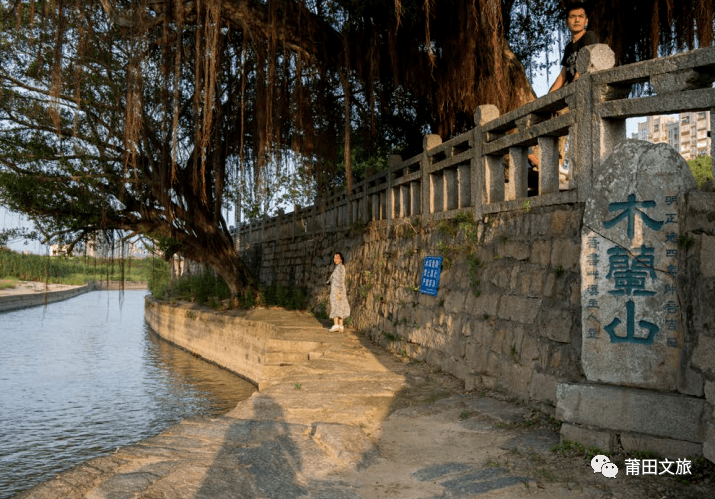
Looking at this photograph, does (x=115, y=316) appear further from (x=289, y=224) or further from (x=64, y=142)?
(x=64, y=142)

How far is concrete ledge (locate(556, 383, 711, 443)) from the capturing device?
376 cm

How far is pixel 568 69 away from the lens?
19.7 feet

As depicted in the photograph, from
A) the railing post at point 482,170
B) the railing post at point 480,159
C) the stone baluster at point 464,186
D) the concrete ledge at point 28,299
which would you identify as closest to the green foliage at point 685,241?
the railing post at point 482,170

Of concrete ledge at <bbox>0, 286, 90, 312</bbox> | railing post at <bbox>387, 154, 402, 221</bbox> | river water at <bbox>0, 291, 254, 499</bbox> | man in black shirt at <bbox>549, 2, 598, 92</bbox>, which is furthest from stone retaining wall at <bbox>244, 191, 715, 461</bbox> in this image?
concrete ledge at <bbox>0, 286, 90, 312</bbox>

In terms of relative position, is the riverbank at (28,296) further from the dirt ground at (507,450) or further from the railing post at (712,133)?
the railing post at (712,133)

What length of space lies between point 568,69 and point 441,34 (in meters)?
3.08

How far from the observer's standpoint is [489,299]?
6336mm

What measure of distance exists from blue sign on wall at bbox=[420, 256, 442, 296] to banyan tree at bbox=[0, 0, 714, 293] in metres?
1.75

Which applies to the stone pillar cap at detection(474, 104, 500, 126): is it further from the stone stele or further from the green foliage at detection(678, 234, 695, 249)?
the green foliage at detection(678, 234, 695, 249)

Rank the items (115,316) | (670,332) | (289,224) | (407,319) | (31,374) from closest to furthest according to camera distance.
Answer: (670,332) → (407,319) → (31,374) → (289,224) → (115,316)

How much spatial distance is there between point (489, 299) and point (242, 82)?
13.4 ft

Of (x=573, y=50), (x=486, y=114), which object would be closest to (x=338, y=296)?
(x=486, y=114)

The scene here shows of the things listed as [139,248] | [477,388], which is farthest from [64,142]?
[477,388]

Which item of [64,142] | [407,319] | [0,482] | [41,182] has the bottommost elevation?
[0,482]
